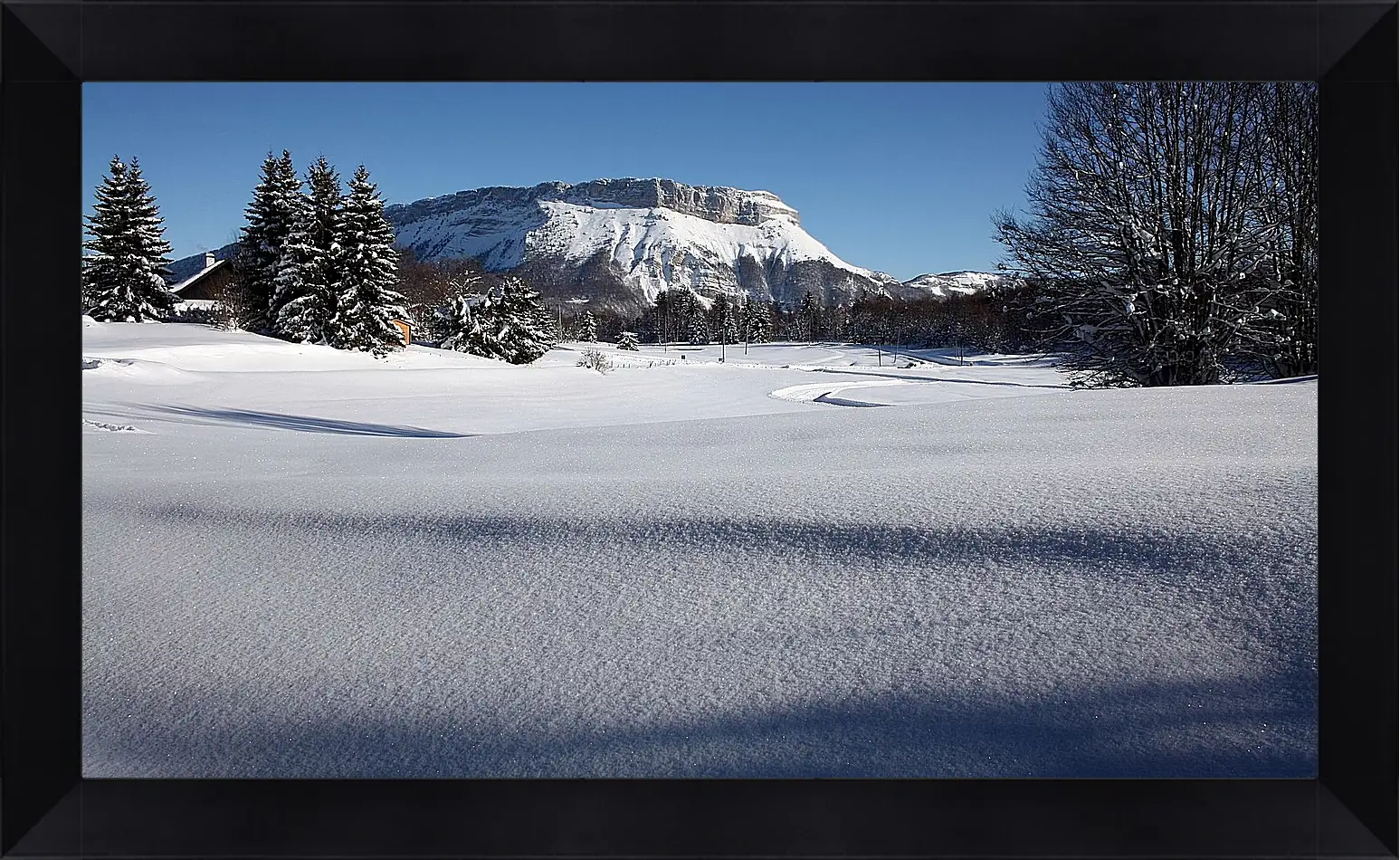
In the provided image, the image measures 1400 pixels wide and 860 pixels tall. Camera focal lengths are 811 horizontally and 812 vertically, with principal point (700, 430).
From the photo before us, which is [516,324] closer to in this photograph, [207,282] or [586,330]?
[586,330]

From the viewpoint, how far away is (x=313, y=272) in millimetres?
12969

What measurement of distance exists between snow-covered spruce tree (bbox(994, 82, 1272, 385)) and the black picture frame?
4243 mm

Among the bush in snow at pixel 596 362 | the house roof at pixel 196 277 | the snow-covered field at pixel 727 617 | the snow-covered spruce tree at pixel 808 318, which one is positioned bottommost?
the snow-covered field at pixel 727 617

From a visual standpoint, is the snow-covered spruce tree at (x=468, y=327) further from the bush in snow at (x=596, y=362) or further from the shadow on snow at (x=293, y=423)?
the shadow on snow at (x=293, y=423)

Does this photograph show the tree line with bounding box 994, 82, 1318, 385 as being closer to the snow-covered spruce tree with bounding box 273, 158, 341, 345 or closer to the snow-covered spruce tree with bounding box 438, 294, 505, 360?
the snow-covered spruce tree with bounding box 273, 158, 341, 345

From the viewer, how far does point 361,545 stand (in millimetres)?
1588

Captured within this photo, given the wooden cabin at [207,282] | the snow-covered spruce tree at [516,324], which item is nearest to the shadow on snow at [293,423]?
the snow-covered spruce tree at [516,324]

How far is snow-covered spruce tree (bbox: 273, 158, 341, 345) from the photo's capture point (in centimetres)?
1292

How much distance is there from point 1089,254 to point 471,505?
4938 millimetres

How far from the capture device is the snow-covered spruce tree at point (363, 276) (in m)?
13.0

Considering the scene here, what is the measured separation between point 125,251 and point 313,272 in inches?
113
